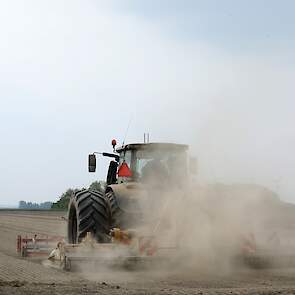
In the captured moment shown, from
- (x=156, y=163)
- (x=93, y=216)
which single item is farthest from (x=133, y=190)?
(x=93, y=216)

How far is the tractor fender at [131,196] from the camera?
11.5 meters

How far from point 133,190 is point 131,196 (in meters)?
0.19

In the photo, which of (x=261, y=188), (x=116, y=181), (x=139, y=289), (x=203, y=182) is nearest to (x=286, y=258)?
(x=261, y=188)

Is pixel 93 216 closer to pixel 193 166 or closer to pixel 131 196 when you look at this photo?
pixel 131 196

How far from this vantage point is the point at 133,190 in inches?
466

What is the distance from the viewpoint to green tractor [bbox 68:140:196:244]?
11.4 metres

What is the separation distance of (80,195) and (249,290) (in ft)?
16.4

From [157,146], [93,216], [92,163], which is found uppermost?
[157,146]

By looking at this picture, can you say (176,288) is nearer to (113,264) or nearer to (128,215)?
(113,264)

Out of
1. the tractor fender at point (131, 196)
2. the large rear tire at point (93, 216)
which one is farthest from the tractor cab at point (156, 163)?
the large rear tire at point (93, 216)

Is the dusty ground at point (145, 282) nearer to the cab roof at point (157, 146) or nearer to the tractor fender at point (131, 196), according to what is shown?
the tractor fender at point (131, 196)

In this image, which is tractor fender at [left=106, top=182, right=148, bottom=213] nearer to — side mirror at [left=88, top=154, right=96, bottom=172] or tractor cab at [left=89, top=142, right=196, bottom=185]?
tractor cab at [left=89, top=142, right=196, bottom=185]

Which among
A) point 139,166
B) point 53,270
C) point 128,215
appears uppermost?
point 139,166

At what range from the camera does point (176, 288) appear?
313 inches
